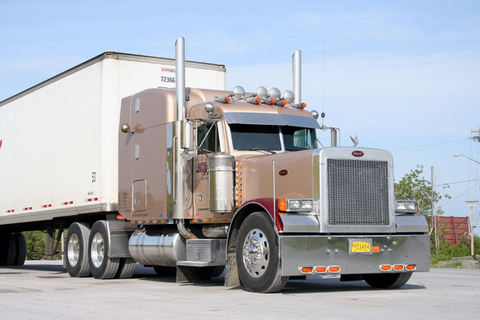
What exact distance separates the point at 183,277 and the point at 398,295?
197 inches

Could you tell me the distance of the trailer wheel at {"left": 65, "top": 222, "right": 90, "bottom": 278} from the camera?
15359 mm

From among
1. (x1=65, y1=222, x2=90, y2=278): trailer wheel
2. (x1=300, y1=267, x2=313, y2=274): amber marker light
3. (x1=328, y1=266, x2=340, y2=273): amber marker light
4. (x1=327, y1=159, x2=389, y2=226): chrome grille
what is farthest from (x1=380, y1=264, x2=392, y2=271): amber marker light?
(x1=65, y1=222, x2=90, y2=278): trailer wheel

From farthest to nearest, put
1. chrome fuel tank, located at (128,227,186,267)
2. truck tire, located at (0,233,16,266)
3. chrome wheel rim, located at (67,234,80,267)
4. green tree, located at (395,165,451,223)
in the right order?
green tree, located at (395,165,451,223)
truck tire, located at (0,233,16,266)
chrome wheel rim, located at (67,234,80,267)
chrome fuel tank, located at (128,227,186,267)

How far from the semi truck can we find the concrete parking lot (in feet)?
1.60

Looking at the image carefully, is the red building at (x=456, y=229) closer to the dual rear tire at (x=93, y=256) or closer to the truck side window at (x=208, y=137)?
the dual rear tire at (x=93, y=256)

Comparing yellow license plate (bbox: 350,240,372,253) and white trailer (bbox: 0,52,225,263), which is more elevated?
white trailer (bbox: 0,52,225,263)

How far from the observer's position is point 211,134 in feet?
39.2

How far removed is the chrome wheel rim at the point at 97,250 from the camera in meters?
14.9

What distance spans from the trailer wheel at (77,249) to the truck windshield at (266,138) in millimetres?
5670

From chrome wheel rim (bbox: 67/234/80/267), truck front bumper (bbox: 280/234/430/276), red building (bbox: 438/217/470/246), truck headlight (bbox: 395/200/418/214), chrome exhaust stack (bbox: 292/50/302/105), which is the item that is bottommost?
red building (bbox: 438/217/470/246)

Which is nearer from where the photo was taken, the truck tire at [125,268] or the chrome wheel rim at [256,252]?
the chrome wheel rim at [256,252]

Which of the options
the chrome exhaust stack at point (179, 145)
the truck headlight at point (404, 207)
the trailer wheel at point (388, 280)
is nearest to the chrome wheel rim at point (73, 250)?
the chrome exhaust stack at point (179, 145)

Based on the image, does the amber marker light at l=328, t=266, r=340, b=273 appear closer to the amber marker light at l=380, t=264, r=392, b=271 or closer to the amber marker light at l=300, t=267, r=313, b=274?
the amber marker light at l=300, t=267, r=313, b=274

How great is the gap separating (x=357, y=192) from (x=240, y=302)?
2.73m
